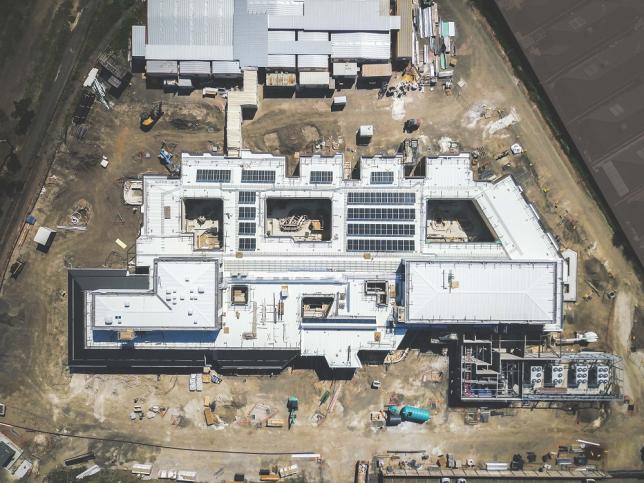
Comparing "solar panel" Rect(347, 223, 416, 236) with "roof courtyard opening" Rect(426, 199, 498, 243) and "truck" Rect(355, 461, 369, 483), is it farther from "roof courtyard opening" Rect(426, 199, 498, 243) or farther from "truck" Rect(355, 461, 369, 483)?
"truck" Rect(355, 461, 369, 483)

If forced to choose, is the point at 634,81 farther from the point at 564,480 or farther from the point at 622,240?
the point at 564,480

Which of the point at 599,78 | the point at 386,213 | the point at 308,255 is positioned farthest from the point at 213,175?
the point at 599,78

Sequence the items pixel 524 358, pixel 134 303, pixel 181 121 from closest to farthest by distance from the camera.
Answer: pixel 134 303 → pixel 524 358 → pixel 181 121

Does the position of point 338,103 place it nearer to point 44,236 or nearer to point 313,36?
point 313,36

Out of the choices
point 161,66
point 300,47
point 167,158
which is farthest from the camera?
point 167,158

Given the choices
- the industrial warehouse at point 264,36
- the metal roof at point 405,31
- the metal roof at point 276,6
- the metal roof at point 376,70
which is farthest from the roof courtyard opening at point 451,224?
the metal roof at point 276,6

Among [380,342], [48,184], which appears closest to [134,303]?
[48,184]
